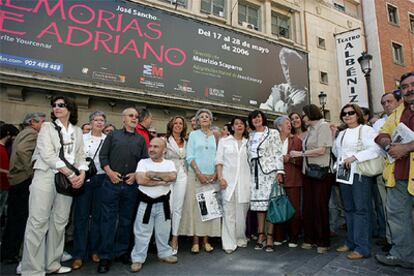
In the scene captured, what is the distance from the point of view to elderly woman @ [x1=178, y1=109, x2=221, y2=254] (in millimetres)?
4109

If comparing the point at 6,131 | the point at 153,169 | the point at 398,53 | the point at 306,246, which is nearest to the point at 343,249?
the point at 306,246

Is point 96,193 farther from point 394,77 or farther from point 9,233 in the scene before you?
point 394,77

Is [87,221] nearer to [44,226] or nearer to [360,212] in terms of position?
[44,226]

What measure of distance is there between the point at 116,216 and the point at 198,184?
1332mm

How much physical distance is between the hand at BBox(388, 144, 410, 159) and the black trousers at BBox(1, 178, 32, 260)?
4.92 m

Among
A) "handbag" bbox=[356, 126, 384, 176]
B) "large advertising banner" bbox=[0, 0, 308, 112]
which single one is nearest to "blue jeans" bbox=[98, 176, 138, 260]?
"handbag" bbox=[356, 126, 384, 176]

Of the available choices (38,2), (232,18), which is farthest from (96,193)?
(232,18)

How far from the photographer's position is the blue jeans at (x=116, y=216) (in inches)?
135

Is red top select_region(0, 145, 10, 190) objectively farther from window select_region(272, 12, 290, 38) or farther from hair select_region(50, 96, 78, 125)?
window select_region(272, 12, 290, 38)

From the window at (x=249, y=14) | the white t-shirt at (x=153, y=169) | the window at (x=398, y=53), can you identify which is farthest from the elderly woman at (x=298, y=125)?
the window at (x=398, y=53)

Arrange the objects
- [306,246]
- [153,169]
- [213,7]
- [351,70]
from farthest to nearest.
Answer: [351,70]
[213,7]
[306,246]
[153,169]

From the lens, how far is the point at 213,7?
1370 cm

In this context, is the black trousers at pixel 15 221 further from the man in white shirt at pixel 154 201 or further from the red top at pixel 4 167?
the man in white shirt at pixel 154 201

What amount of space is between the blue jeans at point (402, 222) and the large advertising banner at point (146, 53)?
8947mm
